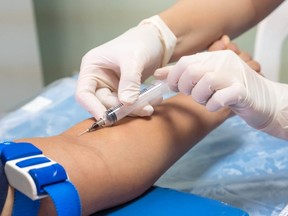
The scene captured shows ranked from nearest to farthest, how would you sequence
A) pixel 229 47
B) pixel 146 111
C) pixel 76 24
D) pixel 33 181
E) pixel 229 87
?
pixel 33 181 < pixel 229 87 < pixel 146 111 < pixel 229 47 < pixel 76 24

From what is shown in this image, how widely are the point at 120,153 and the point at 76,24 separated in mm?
1541

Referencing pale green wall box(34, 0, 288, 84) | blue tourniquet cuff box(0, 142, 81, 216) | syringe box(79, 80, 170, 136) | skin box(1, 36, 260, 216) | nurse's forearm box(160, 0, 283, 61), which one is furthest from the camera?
pale green wall box(34, 0, 288, 84)

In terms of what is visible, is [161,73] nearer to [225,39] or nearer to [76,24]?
[225,39]

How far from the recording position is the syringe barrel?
2.82ft

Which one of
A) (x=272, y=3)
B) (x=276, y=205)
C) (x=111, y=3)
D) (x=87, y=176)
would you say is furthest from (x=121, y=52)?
(x=111, y=3)

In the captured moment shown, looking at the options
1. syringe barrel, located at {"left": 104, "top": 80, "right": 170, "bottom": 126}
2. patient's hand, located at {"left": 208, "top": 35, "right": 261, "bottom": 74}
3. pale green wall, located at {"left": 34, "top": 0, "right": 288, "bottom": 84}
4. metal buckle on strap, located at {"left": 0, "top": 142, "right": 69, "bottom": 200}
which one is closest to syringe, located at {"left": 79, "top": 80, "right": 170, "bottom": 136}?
syringe barrel, located at {"left": 104, "top": 80, "right": 170, "bottom": 126}

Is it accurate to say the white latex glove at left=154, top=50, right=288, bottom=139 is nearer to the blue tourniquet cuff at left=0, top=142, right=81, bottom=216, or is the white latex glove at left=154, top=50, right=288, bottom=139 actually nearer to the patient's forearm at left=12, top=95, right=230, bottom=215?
the patient's forearm at left=12, top=95, right=230, bottom=215

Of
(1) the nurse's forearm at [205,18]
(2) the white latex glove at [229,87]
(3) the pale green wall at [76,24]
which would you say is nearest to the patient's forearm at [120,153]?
(2) the white latex glove at [229,87]

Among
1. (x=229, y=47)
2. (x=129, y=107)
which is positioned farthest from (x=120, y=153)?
(x=229, y=47)

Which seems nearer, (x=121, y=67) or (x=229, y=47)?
(x=121, y=67)

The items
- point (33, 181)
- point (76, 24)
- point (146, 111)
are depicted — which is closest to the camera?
point (33, 181)

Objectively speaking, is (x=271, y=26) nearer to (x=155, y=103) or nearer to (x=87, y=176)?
(x=155, y=103)

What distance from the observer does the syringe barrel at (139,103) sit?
86 cm

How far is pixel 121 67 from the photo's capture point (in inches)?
36.3
